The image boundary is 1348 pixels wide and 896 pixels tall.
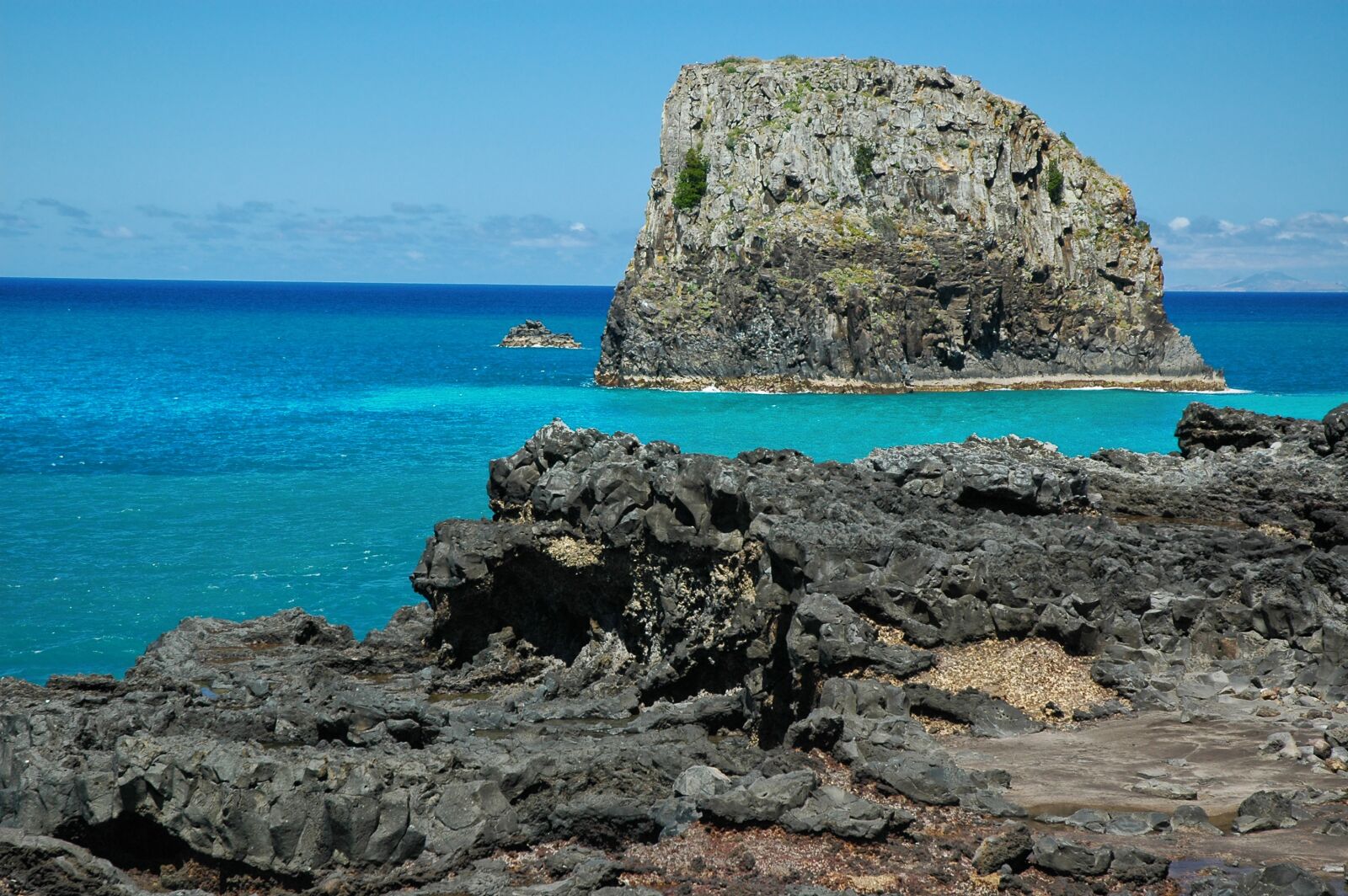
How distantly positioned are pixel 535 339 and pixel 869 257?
58.0 meters

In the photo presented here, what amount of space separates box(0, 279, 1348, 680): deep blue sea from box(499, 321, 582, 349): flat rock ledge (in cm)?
508

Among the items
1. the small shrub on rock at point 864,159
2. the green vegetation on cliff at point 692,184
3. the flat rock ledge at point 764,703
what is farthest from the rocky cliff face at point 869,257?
the flat rock ledge at point 764,703

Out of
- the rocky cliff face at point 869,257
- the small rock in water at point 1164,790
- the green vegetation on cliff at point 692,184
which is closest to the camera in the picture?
the small rock in water at point 1164,790

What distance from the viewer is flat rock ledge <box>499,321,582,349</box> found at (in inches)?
5443

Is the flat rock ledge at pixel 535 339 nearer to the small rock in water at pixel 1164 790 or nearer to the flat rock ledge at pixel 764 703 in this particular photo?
the flat rock ledge at pixel 764 703

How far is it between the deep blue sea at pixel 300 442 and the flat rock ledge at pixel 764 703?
245 inches

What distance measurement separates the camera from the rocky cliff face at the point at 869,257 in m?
89.2

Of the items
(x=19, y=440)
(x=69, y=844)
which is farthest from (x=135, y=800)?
(x=19, y=440)

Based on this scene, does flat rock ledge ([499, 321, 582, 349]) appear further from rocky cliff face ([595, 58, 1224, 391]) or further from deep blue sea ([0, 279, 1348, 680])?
rocky cliff face ([595, 58, 1224, 391])

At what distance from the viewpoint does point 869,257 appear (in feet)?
294

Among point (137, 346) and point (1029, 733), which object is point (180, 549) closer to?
point (1029, 733)

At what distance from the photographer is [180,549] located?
39844 millimetres

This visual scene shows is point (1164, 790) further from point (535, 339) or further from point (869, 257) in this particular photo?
point (535, 339)

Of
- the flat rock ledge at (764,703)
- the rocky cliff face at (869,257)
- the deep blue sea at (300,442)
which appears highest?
the rocky cliff face at (869,257)
